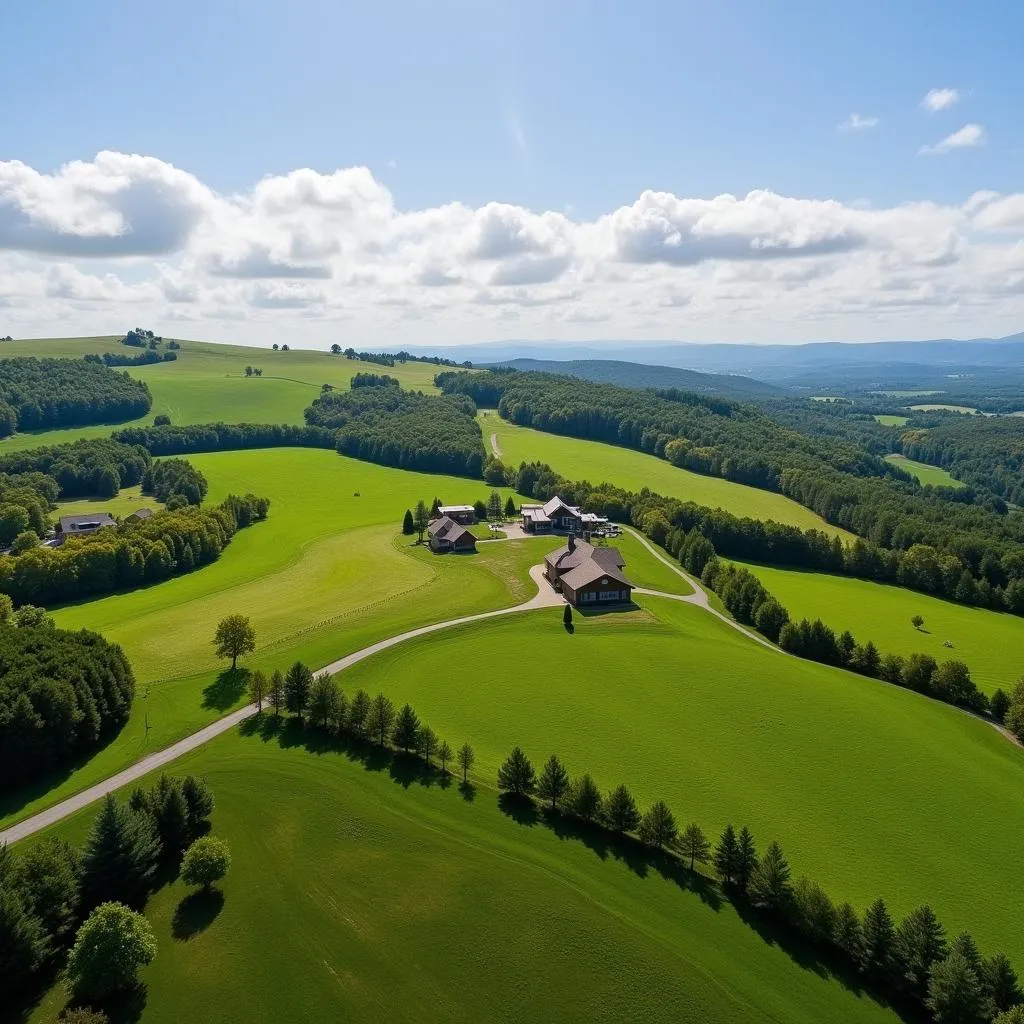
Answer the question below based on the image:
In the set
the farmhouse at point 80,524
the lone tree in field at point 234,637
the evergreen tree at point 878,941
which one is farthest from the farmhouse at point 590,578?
the farmhouse at point 80,524

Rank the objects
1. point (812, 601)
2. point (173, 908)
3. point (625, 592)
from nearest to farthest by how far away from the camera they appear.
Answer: point (173, 908) < point (625, 592) < point (812, 601)

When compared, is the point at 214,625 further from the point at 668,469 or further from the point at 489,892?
the point at 668,469

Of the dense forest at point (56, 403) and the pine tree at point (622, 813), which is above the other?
the dense forest at point (56, 403)

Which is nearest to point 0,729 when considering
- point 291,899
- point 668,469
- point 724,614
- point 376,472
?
point 291,899

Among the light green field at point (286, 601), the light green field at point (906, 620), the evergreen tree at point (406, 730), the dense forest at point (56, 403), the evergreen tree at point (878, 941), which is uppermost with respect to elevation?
the dense forest at point (56, 403)

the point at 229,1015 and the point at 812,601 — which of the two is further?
the point at 812,601

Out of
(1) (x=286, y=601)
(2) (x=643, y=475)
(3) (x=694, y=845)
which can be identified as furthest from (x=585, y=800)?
(2) (x=643, y=475)

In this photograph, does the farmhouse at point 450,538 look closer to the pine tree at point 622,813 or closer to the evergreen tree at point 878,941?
the pine tree at point 622,813
